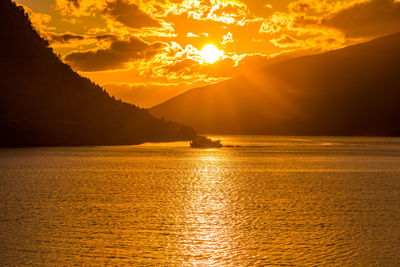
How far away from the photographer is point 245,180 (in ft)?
198

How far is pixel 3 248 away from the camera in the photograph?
21422 millimetres

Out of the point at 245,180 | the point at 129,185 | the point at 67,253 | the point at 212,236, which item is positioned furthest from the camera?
the point at 245,180

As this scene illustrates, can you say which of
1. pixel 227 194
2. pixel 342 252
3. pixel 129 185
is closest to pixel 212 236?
pixel 342 252

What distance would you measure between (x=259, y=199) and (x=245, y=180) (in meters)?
19.6

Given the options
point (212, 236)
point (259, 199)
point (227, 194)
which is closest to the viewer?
point (212, 236)

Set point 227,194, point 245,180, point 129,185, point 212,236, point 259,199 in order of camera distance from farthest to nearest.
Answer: point 245,180 → point 129,185 → point 227,194 → point 259,199 → point 212,236

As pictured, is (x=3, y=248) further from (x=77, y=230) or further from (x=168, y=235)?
(x=168, y=235)

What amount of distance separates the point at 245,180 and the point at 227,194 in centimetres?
1609

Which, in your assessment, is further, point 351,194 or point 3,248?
point 351,194

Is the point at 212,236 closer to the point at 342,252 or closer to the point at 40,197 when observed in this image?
the point at 342,252

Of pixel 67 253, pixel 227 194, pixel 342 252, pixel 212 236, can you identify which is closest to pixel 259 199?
pixel 227 194

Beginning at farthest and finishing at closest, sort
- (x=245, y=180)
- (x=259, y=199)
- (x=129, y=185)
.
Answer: (x=245, y=180)
(x=129, y=185)
(x=259, y=199)

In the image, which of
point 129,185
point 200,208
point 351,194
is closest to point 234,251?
point 200,208

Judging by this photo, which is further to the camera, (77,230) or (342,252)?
(77,230)
